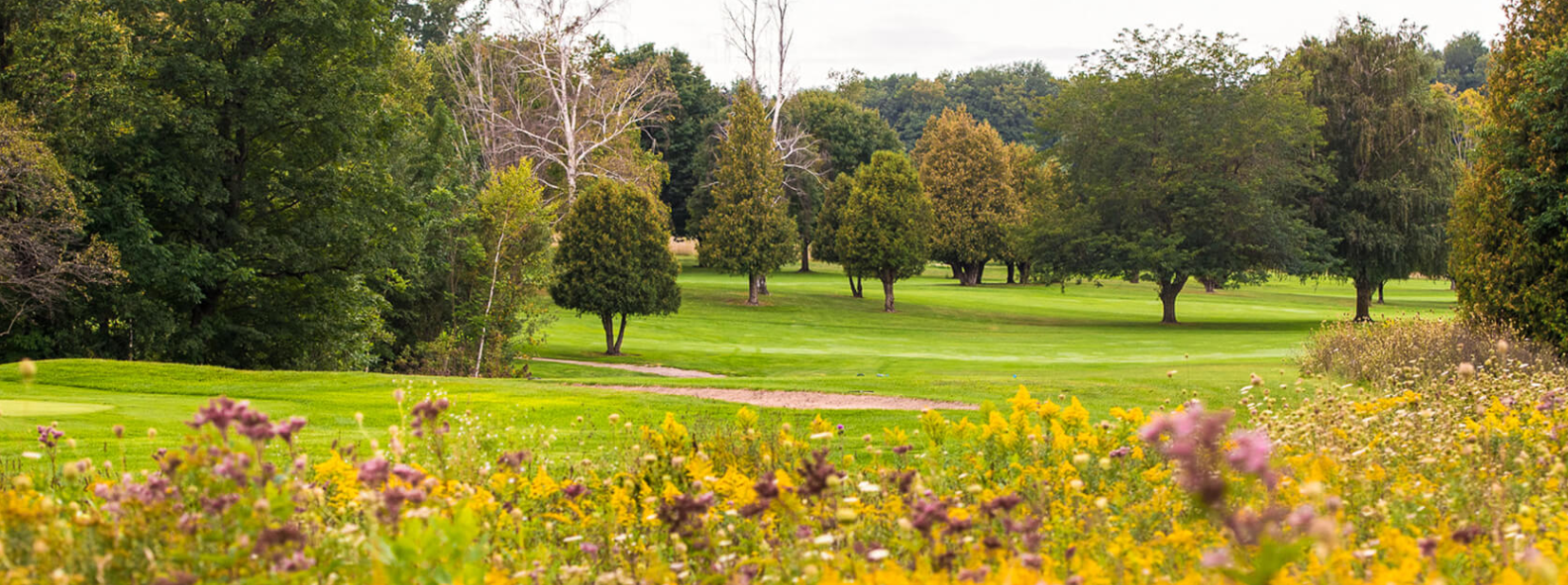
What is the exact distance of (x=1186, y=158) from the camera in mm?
39000

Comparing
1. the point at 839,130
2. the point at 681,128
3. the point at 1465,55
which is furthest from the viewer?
the point at 1465,55

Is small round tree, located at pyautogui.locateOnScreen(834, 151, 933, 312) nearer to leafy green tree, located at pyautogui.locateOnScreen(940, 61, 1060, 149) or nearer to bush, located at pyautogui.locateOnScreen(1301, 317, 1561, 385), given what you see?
bush, located at pyautogui.locateOnScreen(1301, 317, 1561, 385)

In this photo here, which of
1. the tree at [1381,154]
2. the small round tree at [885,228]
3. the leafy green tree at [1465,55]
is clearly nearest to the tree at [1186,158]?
the tree at [1381,154]

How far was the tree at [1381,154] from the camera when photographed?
3831 cm

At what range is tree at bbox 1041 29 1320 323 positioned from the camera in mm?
37594

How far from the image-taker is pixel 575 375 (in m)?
25.3

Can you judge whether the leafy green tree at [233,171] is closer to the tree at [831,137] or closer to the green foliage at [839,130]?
the tree at [831,137]

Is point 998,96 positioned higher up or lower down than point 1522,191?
higher up

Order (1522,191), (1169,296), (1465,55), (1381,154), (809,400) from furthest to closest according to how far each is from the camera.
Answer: (1465,55) → (1169,296) → (1381,154) → (1522,191) → (809,400)

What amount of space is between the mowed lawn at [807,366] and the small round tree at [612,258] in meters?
1.39

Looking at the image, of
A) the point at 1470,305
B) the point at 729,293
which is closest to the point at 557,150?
the point at 729,293

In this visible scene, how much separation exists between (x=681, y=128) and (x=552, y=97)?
23066 millimetres

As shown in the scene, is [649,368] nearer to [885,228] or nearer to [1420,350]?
[1420,350]

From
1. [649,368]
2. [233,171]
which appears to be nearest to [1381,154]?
[649,368]
